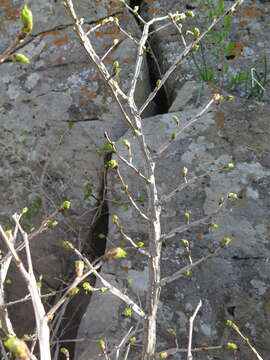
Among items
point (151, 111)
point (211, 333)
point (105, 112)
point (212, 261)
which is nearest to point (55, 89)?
point (105, 112)

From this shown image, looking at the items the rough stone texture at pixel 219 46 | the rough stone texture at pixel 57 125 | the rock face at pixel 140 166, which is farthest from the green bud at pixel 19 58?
the rough stone texture at pixel 219 46

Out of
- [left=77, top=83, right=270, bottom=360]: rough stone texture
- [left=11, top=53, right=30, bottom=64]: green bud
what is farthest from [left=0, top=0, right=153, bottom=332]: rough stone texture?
[left=11, top=53, right=30, bottom=64]: green bud

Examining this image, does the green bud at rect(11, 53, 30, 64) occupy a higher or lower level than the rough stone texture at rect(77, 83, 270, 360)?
higher

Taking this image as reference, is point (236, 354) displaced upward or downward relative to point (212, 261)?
downward

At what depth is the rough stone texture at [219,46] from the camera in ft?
9.34

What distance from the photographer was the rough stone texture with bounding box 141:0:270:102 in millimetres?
2848

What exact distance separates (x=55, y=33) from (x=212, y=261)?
1863 millimetres

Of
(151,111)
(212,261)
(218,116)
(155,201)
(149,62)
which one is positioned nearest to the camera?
(155,201)

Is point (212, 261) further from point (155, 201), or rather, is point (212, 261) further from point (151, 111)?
point (151, 111)

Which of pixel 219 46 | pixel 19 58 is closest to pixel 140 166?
pixel 219 46

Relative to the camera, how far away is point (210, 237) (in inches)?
88.3

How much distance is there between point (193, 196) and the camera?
235 cm

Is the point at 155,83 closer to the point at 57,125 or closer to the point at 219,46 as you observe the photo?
the point at 219,46

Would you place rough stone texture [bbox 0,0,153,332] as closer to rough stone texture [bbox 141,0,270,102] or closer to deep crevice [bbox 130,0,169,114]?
deep crevice [bbox 130,0,169,114]
